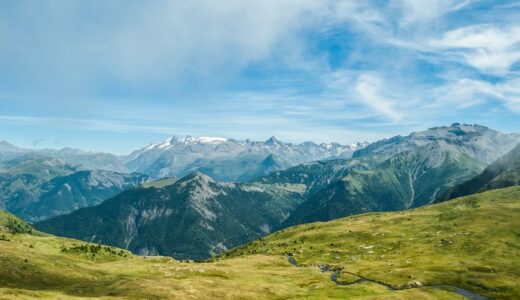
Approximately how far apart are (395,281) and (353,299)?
1592 inches

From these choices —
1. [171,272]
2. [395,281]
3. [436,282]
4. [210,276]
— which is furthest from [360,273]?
[171,272]

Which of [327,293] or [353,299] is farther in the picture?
[327,293]

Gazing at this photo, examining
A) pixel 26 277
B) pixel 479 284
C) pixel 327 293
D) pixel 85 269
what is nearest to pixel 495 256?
pixel 479 284

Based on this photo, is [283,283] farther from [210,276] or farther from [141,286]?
[141,286]

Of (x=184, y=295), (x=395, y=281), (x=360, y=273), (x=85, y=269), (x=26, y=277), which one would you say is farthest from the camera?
(x=360, y=273)

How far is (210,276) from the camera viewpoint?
162 meters

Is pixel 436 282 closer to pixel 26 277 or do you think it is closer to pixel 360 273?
pixel 360 273

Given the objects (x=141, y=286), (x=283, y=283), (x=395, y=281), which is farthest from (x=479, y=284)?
(x=141, y=286)

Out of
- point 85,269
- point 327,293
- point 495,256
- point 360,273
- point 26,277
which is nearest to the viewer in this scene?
point 26,277

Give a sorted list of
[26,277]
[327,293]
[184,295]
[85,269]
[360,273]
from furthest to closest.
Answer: [360,273] → [85,269] → [327,293] → [26,277] → [184,295]

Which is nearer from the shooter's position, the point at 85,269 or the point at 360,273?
the point at 85,269

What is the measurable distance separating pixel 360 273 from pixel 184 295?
90.3 meters

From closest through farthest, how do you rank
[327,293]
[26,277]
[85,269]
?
[26,277]
[327,293]
[85,269]

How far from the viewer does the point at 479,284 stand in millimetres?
159125
